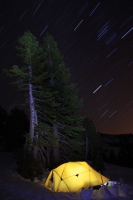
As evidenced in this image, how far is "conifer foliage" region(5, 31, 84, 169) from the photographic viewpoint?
15656 millimetres

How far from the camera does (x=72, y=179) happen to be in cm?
1157

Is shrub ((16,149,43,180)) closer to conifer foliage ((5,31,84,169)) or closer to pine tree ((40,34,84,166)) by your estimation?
conifer foliage ((5,31,84,169))

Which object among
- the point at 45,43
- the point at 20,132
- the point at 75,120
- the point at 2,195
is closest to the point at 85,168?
the point at 2,195

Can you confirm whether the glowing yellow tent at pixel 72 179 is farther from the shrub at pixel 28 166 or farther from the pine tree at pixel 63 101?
the pine tree at pixel 63 101

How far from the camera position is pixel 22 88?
51.2 ft

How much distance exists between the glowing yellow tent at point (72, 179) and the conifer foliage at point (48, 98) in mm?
3478

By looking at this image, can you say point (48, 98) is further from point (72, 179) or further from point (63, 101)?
point (72, 179)

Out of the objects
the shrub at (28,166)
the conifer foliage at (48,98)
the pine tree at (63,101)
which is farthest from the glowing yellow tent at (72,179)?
the pine tree at (63,101)

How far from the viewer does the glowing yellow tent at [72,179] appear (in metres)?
11.2

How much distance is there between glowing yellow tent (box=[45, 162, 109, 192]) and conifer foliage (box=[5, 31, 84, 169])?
11.4ft

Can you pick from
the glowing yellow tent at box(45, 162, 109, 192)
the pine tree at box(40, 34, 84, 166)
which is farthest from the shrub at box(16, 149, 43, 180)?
the pine tree at box(40, 34, 84, 166)

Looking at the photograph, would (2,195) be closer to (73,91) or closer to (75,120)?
(75,120)

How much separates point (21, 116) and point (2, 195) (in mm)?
A: 29645

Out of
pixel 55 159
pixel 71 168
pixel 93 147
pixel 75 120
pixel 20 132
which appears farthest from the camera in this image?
pixel 93 147
